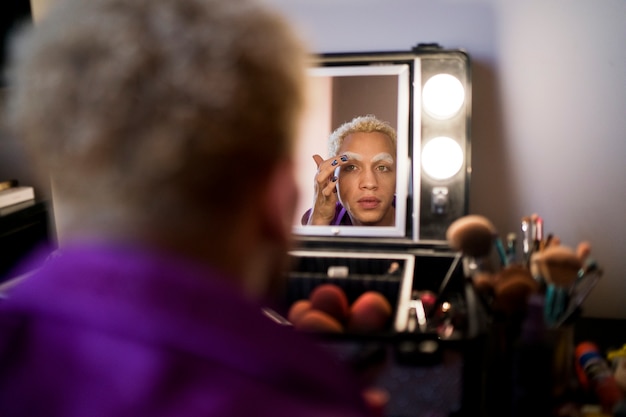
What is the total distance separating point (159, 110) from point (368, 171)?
0.70 meters

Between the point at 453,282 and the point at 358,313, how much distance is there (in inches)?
7.2

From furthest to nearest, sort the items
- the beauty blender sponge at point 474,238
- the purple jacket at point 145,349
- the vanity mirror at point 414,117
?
the vanity mirror at point 414,117 < the beauty blender sponge at point 474,238 < the purple jacket at point 145,349

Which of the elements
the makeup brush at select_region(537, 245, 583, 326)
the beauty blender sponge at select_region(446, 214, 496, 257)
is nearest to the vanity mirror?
the beauty blender sponge at select_region(446, 214, 496, 257)

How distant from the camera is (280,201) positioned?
365mm

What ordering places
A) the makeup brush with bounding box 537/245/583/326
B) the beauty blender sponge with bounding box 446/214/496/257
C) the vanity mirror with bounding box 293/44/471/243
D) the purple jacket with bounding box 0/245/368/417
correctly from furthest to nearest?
the vanity mirror with bounding box 293/44/471/243
the beauty blender sponge with bounding box 446/214/496/257
the makeup brush with bounding box 537/245/583/326
the purple jacket with bounding box 0/245/368/417

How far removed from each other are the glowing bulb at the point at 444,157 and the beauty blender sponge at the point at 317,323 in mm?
365

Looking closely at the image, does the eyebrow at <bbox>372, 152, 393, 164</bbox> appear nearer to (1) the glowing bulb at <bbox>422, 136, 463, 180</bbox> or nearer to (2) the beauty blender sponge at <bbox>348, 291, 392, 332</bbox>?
(1) the glowing bulb at <bbox>422, 136, 463, 180</bbox>

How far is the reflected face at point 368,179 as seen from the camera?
983mm

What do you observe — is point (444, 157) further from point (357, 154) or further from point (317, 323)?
point (317, 323)

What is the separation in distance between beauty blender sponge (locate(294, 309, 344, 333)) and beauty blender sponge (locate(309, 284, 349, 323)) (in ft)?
0.03

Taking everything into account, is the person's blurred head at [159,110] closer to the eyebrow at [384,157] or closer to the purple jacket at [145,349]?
the purple jacket at [145,349]

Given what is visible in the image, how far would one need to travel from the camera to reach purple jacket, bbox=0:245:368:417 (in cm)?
30

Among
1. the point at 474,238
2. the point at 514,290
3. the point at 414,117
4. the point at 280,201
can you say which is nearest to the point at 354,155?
the point at 414,117

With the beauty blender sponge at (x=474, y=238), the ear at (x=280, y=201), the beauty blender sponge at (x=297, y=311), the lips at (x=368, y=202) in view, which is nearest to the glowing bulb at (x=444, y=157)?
the lips at (x=368, y=202)
